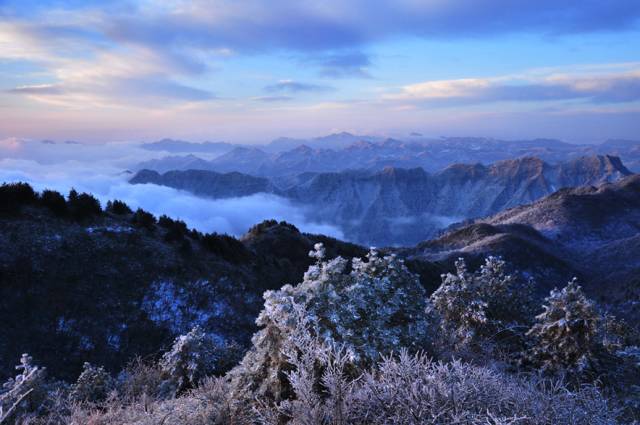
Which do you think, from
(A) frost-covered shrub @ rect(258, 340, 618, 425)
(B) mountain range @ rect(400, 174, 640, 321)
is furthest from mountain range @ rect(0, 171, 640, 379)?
(B) mountain range @ rect(400, 174, 640, 321)

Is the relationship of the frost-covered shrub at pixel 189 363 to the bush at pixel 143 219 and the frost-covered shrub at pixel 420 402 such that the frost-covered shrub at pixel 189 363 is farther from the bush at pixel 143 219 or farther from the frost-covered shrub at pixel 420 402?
the bush at pixel 143 219

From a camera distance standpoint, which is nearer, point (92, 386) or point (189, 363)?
point (92, 386)

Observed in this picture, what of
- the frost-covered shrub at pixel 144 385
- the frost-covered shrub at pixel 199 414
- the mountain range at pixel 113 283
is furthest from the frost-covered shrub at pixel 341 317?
the mountain range at pixel 113 283

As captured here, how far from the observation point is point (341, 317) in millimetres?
6816

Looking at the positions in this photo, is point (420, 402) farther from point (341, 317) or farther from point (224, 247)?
point (224, 247)

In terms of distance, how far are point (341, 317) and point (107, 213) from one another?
75.8 ft

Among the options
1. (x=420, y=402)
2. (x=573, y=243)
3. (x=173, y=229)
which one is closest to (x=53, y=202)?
(x=173, y=229)

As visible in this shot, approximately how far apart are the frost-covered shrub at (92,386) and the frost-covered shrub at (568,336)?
10751 millimetres

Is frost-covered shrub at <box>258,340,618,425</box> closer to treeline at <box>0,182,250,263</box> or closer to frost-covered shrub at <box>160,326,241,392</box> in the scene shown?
frost-covered shrub at <box>160,326,241,392</box>

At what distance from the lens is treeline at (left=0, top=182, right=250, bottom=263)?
A: 74.3 feet

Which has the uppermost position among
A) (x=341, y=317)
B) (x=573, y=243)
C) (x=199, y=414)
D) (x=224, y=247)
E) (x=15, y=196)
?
(x=15, y=196)

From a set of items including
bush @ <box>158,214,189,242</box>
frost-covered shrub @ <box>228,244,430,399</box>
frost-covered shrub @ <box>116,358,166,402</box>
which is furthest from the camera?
bush @ <box>158,214,189,242</box>

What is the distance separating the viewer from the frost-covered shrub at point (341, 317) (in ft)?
20.3

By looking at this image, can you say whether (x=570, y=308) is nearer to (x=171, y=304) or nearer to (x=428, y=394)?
(x=428, y=394)
